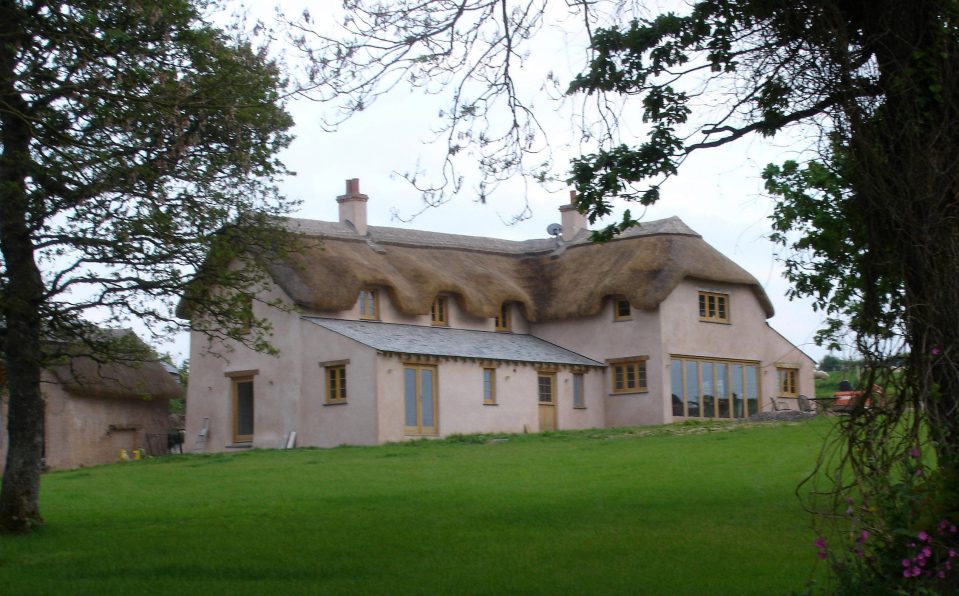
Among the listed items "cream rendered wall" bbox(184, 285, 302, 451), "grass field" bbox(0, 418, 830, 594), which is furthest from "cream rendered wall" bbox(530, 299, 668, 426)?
"grass field" bbox(0, 418, 830, 594)

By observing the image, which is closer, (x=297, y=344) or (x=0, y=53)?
(x=0, y=53)

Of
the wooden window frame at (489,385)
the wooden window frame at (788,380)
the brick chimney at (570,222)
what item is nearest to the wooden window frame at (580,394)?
the wooden window frame at (489,385)

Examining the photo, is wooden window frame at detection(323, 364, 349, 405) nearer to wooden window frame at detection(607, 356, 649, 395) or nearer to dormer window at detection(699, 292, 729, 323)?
wooden window frame at detection(607, 356, 649, 395)

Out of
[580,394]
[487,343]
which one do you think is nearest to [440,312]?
[487,343]

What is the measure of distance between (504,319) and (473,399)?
24.5 feet

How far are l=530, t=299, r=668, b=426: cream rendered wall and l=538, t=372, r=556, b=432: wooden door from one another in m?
2.27

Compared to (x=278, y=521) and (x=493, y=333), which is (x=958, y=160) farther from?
(x=493, y=333)

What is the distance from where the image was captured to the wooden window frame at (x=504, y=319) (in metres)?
45.0

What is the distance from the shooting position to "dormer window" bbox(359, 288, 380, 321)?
40.1 metres

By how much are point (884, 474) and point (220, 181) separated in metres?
9.29

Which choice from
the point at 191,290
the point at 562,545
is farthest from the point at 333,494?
the point at 562,545

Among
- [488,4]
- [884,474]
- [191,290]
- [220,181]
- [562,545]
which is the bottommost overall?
[562,545]

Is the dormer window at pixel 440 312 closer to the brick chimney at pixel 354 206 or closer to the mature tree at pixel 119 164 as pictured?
the brick chimney at pixel 354 206

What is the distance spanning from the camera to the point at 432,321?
4191 cm
